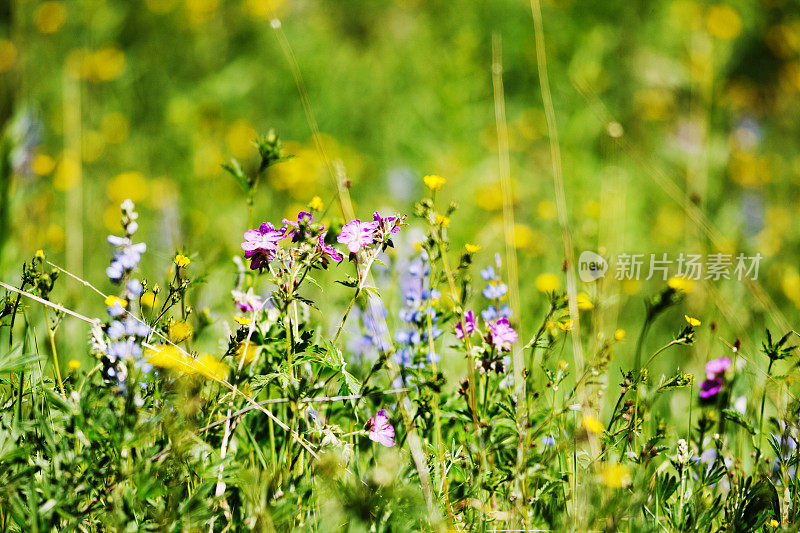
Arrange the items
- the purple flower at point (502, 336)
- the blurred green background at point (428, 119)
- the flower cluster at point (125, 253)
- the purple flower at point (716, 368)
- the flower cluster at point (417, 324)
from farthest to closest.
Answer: the blurred green background at point (428, 119) < the purple flower at point (716, 368) < the flower cluster at point (417, 324) < the purple flower at point (502, 336) < the flower cluster at point (125, 253)

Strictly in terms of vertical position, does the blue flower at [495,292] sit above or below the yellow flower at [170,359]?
above

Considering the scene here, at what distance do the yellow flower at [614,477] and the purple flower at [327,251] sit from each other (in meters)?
0.55

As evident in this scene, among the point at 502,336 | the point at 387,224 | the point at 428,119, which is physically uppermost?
the point at 428,119

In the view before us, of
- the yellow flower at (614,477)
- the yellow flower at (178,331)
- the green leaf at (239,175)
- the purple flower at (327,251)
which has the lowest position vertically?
the yellow flower at (614,477)

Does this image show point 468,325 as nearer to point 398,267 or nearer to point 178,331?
point 178,331

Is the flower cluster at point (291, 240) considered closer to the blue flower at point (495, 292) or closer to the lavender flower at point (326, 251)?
the lavender flower at point (326, 251)

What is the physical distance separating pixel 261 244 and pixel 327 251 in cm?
11

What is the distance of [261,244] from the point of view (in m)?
1.10

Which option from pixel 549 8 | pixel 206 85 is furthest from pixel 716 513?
pixel 549 8

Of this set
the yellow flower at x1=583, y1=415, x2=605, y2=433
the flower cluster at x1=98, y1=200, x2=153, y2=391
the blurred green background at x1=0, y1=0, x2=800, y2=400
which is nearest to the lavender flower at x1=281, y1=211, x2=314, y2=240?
the flower cluster at x1=98, y1=200, x2=153, y2=391

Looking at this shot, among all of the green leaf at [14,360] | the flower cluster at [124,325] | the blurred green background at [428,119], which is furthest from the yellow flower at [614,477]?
the blurred green background at [428,119]

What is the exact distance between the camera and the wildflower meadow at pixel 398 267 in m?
1.08

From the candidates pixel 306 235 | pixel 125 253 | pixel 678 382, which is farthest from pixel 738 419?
pixel 125 253

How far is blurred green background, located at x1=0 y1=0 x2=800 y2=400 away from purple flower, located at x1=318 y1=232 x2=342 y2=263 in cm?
133
